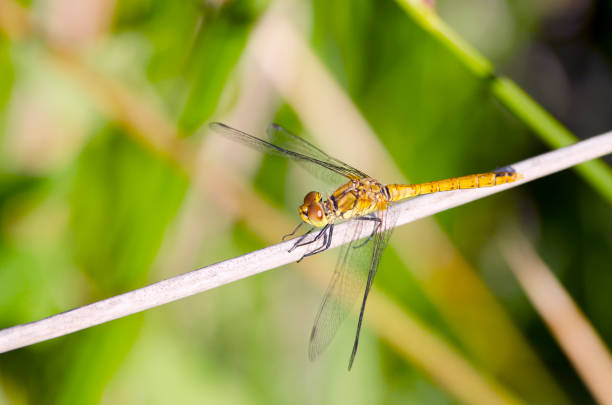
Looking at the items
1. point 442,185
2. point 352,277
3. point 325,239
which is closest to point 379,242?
point 352,277

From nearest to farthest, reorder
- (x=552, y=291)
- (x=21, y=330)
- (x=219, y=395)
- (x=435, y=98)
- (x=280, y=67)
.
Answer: (x=21, y=330)
(x=219, y=395)
(x=552, y=291)
(x=280, y=67)
(x=435, y=98)

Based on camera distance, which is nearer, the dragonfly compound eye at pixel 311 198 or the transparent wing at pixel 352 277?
the transparent wing at pixel 352 277

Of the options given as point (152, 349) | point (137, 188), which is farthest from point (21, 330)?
point (137, 188)

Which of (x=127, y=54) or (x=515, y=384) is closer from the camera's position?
(x=127, y=54)

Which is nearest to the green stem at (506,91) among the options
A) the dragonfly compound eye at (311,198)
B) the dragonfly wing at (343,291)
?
the dragonfly wing at (343,291)

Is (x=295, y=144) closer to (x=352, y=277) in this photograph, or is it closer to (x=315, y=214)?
(x=315, y=214)

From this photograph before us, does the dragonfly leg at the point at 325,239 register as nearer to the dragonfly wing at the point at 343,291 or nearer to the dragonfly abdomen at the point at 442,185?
the dragonfly wing at the point at 343,291

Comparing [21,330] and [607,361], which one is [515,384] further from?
[21,330]
